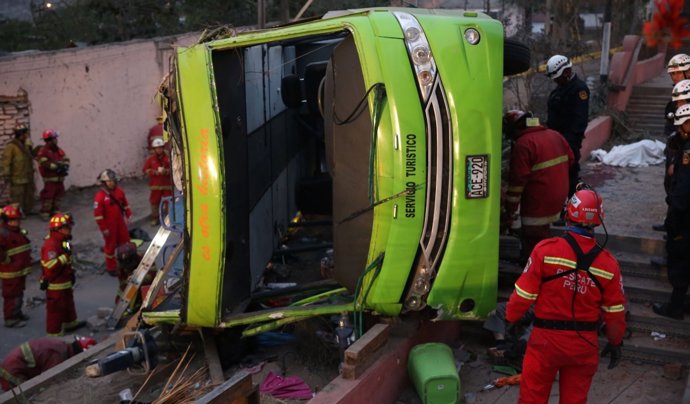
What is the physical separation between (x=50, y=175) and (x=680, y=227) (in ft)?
33.9

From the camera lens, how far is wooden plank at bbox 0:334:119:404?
5673mm

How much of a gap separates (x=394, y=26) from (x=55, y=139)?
9413 mm

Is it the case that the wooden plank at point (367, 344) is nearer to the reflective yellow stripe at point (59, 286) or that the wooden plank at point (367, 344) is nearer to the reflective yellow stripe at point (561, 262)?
the reflective yellow stripe at point (561, 262)

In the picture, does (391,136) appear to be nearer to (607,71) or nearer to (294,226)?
(294,226)

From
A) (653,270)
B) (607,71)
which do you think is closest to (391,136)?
(653,270)

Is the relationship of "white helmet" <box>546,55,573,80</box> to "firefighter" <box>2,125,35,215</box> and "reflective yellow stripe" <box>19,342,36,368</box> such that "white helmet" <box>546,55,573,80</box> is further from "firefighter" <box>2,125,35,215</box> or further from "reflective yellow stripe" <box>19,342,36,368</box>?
"firefighter" <box>2,125,35,215</box>

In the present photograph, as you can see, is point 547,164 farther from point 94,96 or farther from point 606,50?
point 94,96

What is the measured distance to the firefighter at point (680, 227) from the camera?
5.49 metres

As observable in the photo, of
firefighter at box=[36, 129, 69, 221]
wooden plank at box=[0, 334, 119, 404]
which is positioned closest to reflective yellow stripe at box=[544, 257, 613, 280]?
wooden plank at box=[0, 334, 119, 404]

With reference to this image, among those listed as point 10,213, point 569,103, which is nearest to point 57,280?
point 10,213

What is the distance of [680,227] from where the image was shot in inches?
220

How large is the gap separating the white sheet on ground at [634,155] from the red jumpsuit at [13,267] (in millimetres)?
7792

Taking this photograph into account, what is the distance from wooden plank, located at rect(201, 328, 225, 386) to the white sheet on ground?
6.64 meters

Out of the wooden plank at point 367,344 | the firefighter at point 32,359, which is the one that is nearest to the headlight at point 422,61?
the wooden plank at point 367,344
